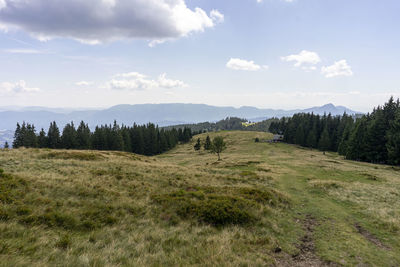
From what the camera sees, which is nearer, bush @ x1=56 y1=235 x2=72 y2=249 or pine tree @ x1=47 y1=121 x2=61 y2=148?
bush @ x1=56 y1=235 x2=72 y2=249

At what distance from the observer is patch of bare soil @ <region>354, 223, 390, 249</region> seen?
955 centimetres

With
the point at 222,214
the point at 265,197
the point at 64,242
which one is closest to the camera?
the point at 64,242

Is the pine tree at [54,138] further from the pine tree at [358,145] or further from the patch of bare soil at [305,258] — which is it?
the pine tree at [358,145]

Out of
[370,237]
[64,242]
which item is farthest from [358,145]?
[64,242]

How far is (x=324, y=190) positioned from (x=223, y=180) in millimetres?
10866

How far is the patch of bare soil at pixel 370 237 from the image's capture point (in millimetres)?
9548

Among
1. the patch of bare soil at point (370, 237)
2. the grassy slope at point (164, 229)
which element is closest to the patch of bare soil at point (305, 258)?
the grassy slope at point (164, 229)

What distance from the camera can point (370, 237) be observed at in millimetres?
10391

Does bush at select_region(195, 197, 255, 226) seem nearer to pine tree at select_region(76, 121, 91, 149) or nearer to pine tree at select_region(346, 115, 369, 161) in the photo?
pine tree at select_region(346, 115, 369, 161)

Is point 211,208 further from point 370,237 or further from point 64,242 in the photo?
point 370,237

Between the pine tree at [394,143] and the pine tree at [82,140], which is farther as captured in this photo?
the pine tree at [82,140]

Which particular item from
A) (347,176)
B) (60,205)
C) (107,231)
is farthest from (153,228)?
(347,176)

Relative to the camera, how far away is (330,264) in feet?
25.1

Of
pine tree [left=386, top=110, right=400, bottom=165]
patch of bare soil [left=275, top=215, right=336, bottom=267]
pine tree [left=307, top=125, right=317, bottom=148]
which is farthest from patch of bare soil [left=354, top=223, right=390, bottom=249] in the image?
pine tree [left=307, top=125, right=317, bottom=148]
